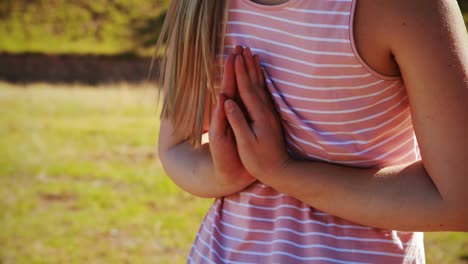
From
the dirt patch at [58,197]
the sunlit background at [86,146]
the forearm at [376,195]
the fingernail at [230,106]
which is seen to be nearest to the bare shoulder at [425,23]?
the forearm at [376,195]

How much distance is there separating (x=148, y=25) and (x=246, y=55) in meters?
12.3

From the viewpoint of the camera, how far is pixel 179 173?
1.40 m

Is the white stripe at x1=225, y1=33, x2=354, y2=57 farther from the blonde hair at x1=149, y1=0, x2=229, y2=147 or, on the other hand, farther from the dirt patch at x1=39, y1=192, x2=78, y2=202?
the dirt patch at x1=39, y1=192, x2=78, y2=202

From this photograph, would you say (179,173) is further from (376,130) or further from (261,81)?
(376,130)

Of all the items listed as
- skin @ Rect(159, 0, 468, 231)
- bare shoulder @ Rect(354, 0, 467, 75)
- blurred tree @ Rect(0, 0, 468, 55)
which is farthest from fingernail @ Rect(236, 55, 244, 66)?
blurred tree @ Rect(0, 0, 468, 55)

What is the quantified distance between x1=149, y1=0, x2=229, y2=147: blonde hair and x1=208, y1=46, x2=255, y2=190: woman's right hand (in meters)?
0.07

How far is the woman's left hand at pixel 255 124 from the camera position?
3.91 feet

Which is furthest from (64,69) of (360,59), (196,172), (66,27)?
(360,59)

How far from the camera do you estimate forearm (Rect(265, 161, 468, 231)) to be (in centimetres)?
107

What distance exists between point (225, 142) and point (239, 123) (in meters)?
0.06

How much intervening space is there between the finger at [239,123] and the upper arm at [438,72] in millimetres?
321

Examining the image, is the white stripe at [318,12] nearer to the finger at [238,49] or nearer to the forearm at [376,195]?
the finger at [238,49]

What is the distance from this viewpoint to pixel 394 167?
Answer: 1.14 metres

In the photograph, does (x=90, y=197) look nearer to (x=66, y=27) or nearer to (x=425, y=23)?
(x=425, y=23)
